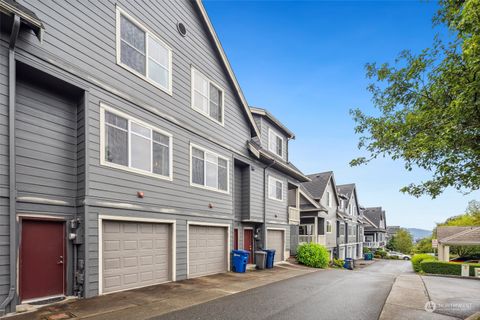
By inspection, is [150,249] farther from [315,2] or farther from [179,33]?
[315,2]

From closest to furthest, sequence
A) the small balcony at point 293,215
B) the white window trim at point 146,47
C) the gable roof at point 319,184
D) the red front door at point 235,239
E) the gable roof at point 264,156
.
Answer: the white window trim at point 146,47, the red front door at point 235,239, the gable roof at point 264,156, the small balcony at point 293,215, the gable roof at point 319,184

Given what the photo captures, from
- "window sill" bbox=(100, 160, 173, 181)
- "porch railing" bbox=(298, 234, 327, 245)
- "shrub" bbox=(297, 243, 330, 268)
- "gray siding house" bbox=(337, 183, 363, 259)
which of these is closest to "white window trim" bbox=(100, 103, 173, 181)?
"window sill" bbox=(100, 160, 173, 181)

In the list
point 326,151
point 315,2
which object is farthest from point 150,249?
point 326,151

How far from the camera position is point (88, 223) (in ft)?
25.1

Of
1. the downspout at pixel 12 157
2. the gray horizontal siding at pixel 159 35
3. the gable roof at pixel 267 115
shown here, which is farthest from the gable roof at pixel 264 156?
the downspout at pixel 12 157

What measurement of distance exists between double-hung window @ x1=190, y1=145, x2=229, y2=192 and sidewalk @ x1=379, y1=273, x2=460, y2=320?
779 cm

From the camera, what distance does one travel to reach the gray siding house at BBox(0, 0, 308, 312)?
265 inches

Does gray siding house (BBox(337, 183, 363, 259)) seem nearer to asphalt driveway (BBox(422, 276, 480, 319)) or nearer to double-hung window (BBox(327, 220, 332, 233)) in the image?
double-hung window (BBox(327, 220, 332, 233))

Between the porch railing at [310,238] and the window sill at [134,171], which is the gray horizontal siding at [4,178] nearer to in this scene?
the window sill at [134,171]

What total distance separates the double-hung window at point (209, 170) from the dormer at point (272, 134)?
430 centimetres

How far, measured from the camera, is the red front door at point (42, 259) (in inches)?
265

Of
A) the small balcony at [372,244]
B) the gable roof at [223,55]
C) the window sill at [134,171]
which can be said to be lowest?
the small balcony at [372,244]

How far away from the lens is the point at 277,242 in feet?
61.9

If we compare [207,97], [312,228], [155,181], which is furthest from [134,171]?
[312,228]
